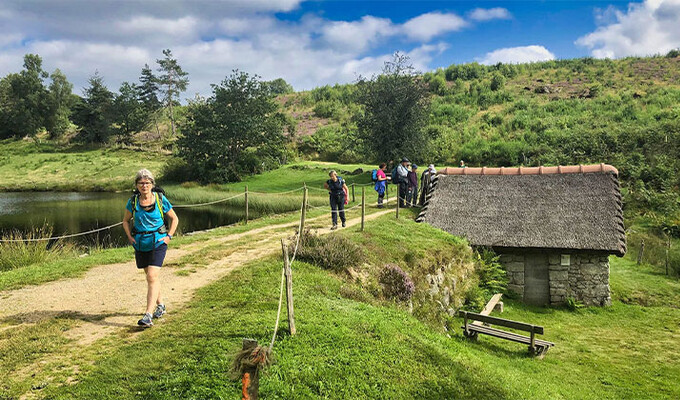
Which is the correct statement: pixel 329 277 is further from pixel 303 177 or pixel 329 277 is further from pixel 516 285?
pixel 303 177

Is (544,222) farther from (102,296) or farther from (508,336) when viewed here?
(102,296)

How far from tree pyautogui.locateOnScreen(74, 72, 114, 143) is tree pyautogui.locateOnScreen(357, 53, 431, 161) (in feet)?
139

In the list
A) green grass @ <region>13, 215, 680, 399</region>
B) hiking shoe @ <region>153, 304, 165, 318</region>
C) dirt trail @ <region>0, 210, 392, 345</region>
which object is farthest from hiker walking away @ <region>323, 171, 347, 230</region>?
hiking shoe @ <region>153, 304, 165, 318</region>

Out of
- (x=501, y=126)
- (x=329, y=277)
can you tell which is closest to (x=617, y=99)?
(x=501, y=126)

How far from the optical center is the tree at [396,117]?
3150 cm

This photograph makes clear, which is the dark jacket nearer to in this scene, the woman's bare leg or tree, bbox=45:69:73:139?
the woman's bare leg

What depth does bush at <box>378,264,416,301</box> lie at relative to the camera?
10203 millimetres

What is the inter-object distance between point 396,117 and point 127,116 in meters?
44.1

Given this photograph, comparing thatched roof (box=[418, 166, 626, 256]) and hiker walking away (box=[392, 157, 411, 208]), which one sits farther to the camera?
hiker walking away (box=[392, 157, 411, 208])

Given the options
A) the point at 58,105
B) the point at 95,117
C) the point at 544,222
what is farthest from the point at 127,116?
the point at 544,222

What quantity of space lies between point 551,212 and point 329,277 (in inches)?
417

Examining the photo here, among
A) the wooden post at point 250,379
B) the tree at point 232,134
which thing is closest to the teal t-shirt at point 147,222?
the wooden post at point 250,379

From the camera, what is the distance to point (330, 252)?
1000 cm

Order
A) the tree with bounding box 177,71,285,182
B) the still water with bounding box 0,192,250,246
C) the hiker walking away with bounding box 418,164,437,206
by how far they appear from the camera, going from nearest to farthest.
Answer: the hiker walking away with bounding box 418,164,437,206 < the still water with bounding box 0,192,250,246 < the tree with bounding box 177,71,285,182
